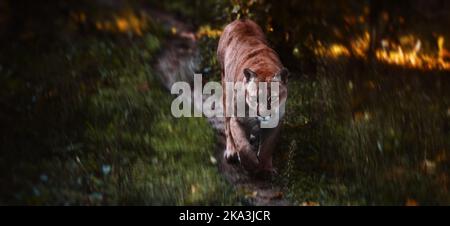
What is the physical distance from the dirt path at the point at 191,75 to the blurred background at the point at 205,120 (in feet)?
0.30

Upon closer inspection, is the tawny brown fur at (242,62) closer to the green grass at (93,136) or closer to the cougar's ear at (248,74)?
the cougar's ear at (248,74)

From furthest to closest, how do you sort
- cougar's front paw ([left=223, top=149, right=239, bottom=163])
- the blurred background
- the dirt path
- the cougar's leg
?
cougar's front paw ([left=223, top=149, right=239, bottom=163]) → the cougar's leg → the dirt path → the blurred background

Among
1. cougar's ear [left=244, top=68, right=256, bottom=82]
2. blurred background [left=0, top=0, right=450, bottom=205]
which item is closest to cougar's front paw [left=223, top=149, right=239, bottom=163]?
blurred background [left=0, top=0, right=450, bottom=205]

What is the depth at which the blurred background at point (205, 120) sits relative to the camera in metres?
5.44

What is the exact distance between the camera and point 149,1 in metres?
7.95

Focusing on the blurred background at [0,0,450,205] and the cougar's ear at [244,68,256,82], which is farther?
the cougar's ear at [244,68,256,82]

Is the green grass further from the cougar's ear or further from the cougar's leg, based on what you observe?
the cougar's ear

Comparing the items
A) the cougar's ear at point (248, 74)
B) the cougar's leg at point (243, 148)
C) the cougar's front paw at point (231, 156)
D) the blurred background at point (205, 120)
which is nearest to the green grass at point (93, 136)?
the blurred background at point (205, 120)

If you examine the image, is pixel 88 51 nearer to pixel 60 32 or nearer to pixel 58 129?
pixel 58 129

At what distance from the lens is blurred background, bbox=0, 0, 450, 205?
5.44 meters

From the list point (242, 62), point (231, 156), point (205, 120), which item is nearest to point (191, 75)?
point (205, 120)

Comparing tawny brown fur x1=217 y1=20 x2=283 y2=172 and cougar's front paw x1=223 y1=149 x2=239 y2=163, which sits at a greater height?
tawny brown fur x1=217 y1=20 x2=283 y2=172

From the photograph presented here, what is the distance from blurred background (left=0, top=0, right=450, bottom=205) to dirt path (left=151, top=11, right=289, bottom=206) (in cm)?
9
